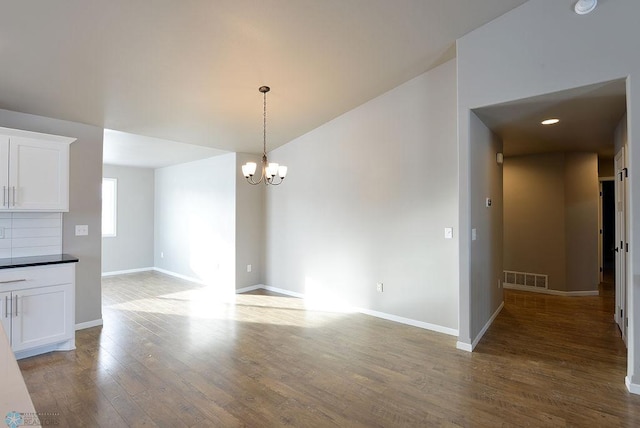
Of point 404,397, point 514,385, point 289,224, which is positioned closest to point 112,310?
point 289,224

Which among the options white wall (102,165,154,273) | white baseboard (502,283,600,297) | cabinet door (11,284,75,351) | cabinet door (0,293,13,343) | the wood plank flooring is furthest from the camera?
white wall (102,165,154,273)

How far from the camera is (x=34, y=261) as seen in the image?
10.5ft

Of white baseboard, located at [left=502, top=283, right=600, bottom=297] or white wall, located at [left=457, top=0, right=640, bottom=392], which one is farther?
white baseboard, located at [left=502, top=283, right=600, bottom=297]

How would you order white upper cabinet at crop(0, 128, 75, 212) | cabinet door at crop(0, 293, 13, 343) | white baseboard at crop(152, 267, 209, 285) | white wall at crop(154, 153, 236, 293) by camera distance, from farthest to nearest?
1. white baseboard at crop(152, 267, 209, 285)
2. white wall at crop(154, 153, 236, 293)
3. white upper cabinet at crop(0, 128, 75, 212)
4. cabinet door at crop(0, 293, 13, 343)

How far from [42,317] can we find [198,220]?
11.9 ft

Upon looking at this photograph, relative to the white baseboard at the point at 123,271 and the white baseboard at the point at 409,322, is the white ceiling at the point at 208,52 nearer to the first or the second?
the white baseboard at the point at 409,322

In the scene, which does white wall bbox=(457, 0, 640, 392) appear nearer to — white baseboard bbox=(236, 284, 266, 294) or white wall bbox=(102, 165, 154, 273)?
white baseboard bbox=(236, 284, 266, 294)

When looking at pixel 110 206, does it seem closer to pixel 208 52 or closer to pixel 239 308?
pixel 239 308

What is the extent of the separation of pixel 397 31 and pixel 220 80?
1.94m

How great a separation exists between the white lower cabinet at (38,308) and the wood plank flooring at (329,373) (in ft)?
0.62

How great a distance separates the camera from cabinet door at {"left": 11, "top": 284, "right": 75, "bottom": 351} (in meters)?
3.05

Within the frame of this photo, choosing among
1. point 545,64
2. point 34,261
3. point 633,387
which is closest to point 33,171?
point 34,261

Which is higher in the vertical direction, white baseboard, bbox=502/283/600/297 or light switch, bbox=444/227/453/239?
light switch, bbox=444/227/453/239

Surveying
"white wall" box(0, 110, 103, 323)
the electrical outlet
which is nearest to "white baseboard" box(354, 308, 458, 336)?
"white wall" box(0, 110, 103, 323)
